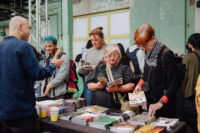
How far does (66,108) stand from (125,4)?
17.3ft

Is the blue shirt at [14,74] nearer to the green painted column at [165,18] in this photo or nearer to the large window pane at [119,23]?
the green painted column at [165,18]

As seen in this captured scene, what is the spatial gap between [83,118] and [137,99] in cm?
50

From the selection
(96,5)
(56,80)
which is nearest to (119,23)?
(96,5)

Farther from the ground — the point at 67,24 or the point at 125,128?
the point at 67,24

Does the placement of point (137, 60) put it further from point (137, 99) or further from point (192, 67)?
point (137, 99)

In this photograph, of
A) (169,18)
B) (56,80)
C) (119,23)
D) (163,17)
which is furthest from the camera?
(119,23)

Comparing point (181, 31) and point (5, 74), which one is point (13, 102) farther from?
point (181, 31)

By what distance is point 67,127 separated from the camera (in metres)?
1.64

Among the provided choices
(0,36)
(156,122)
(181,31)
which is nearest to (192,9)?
(181,31)

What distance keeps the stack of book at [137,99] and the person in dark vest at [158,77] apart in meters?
0.07

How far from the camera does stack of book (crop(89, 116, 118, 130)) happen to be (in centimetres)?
160

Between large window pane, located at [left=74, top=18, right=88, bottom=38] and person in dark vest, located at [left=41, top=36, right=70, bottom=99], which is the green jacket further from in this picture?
large window pane, located at [left=74, top=18, right=88, bottom=38]

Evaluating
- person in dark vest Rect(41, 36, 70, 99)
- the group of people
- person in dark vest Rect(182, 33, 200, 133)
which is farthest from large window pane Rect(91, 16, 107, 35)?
the group of people

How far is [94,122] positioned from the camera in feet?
5.46
